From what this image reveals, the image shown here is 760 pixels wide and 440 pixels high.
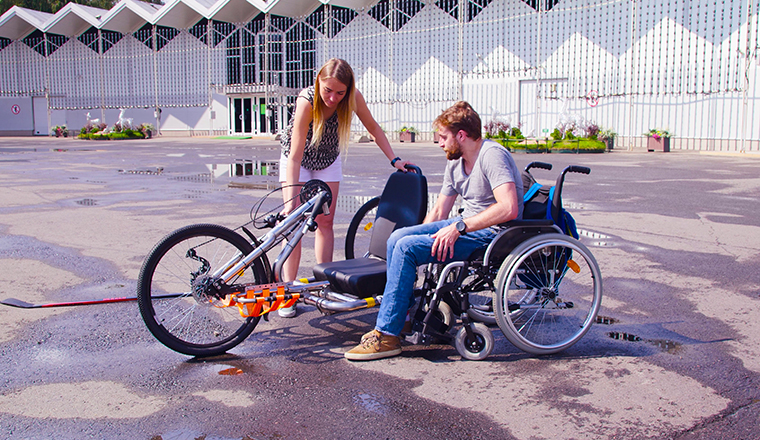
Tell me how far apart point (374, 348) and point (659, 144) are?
23947mm

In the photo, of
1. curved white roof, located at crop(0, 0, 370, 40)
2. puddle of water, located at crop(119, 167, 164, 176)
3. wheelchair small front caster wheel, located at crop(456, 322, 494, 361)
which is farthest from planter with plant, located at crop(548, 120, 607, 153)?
wheelchair small front caster wheel, located at crop(456, 322, 494, 361)

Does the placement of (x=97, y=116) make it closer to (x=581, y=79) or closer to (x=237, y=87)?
(x=237, y=87)

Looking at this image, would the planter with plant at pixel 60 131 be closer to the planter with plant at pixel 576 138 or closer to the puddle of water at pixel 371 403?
the planter with plant at pixel 576 138

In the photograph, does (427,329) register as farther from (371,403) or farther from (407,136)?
(407,136)

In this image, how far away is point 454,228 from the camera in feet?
12.6

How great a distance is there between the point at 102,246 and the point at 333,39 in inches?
1384

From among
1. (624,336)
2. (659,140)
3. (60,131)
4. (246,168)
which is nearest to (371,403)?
(624,336)

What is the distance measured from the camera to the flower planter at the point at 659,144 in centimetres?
2520

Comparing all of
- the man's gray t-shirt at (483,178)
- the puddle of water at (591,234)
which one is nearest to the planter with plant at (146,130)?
the puddle of water at (591,234)

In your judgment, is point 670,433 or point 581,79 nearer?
point 670,433

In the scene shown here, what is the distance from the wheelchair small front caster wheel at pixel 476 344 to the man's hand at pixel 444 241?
44 cm

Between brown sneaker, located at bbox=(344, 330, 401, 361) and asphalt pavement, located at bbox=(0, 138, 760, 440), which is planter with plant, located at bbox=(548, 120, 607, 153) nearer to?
asphalt pavement, located at bbox=(0, 138, 760, 440)

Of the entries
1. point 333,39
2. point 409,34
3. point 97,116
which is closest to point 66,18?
point 97,116

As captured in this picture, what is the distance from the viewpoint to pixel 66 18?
48406 mm
